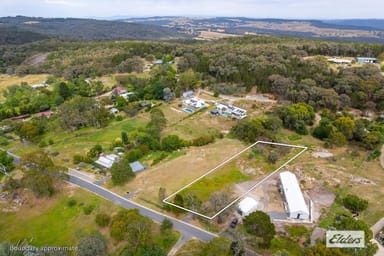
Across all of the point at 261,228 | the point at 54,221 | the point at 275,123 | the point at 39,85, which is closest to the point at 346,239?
the point at 261,228

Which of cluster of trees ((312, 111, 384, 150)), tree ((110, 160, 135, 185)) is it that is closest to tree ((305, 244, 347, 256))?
tree ((110, 160, 135, 185))

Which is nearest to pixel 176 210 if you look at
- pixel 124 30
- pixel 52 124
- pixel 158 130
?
pixel 158 130

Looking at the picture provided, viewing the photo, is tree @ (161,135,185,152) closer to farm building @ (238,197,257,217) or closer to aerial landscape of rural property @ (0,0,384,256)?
aerial landscape of rural property @ (0,0,384,256)

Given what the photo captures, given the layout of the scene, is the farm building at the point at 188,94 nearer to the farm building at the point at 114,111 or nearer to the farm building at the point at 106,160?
the farm building at the point at 114,111

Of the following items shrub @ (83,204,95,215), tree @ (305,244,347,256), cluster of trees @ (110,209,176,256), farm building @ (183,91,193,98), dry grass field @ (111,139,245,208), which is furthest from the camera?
farm building @ (183,91,193,98)

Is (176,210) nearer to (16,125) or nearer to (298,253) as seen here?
(298,253)

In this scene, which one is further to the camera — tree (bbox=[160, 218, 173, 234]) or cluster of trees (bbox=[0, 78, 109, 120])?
cluster of trees (bbox=[0, 78, 109, 120])

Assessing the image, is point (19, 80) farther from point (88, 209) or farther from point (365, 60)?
point (365, 60)

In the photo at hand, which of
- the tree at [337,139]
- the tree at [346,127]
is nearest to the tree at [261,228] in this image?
the tree at [337,139]
